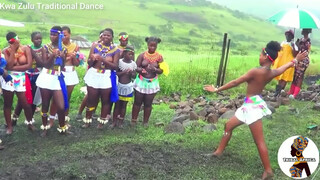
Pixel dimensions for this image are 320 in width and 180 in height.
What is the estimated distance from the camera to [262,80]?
4.96m

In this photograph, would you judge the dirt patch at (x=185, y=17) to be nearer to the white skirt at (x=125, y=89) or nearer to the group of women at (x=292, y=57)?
the group of women at (x=292, y=57)

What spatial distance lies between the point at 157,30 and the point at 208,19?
10.7 meters

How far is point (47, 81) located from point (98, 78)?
2.93ft

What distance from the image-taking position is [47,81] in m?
6.13

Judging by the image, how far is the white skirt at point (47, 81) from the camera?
6.12 metres

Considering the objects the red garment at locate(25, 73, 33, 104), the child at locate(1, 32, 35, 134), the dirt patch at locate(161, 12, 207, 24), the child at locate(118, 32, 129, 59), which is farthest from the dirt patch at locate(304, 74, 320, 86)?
the dirt patch at locate(161, 12, 207, 24)

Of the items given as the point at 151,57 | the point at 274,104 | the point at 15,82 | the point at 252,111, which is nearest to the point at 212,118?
the point at 151,57

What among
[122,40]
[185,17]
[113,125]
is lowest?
[113,125]

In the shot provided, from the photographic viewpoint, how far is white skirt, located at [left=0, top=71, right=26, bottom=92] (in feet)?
20.1

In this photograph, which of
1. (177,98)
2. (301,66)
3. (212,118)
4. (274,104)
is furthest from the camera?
(177,98)

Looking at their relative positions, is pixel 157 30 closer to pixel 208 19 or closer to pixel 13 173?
pixel 208 19

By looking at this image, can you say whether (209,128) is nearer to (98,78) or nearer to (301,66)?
(98,78)

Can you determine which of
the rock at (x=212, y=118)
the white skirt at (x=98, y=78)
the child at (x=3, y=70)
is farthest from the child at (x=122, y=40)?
the rock at (x=212, y=118)

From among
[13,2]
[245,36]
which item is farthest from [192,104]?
[245,36]
